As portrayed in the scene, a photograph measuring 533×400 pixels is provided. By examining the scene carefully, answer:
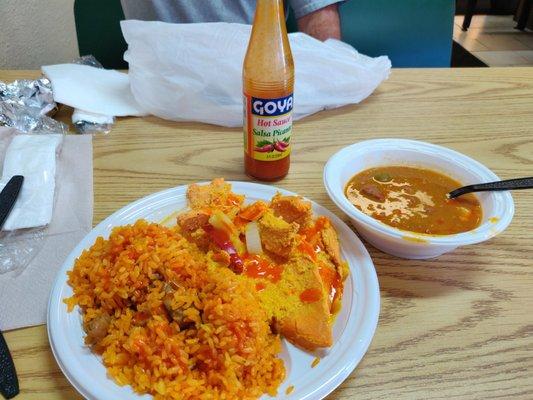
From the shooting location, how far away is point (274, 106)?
103 centimetres

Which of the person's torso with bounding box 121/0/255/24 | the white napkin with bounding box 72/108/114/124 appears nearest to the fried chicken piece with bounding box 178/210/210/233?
the white napkin with bounding box 72/108/114/124

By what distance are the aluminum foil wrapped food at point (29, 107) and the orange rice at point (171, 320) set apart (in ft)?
2.38

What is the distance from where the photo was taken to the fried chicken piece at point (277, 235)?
83cm

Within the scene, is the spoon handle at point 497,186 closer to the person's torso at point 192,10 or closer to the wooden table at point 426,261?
the wooden table at point 426,261

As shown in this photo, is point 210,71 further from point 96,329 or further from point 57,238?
point 96,329

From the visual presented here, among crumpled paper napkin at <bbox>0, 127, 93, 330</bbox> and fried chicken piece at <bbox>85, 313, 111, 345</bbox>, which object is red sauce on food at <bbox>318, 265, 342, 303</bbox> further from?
crumpled paper napkin at <bbox>0, 127, 93, 330</bbox>

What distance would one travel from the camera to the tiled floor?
4.40m

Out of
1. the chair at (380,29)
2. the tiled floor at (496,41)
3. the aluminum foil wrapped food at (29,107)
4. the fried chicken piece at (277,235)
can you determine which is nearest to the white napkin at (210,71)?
the aluminum foil wrapped food at (29,107)

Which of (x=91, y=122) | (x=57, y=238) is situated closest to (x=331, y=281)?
(x=57, y=238)

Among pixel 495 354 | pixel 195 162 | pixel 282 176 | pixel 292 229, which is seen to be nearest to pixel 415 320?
pixel 495 354

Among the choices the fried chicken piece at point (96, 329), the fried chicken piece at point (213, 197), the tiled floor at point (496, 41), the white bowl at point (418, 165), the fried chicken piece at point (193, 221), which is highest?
the white bowl at point (418, 165)

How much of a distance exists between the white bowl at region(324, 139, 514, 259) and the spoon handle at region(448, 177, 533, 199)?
14 millimetres

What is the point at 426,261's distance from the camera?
96 cm

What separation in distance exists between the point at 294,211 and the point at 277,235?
102mm
